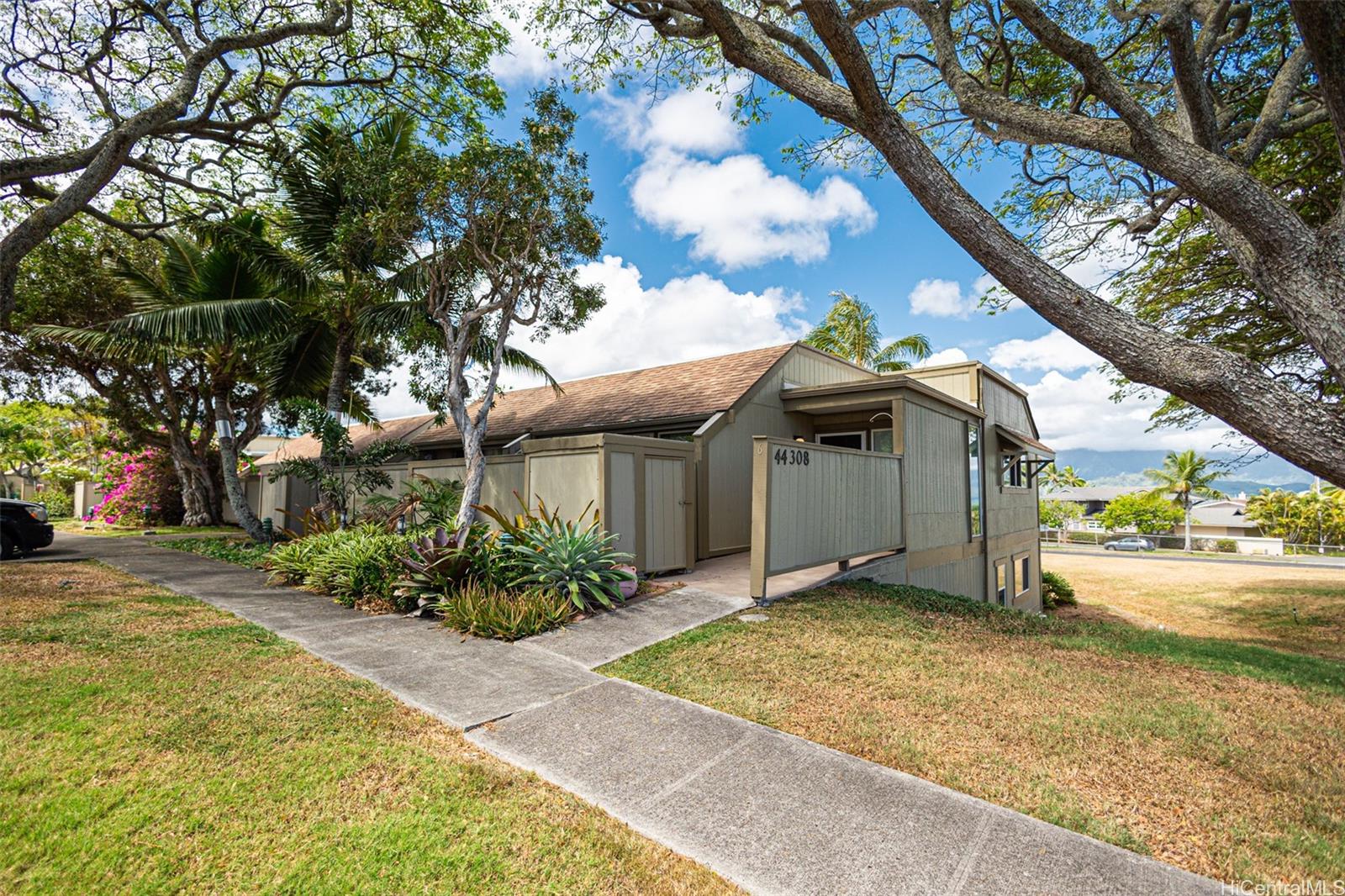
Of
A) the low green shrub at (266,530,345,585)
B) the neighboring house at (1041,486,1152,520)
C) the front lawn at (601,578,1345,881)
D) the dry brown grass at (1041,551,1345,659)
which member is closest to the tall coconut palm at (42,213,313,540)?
the low green shrub at (266,530,345,585)

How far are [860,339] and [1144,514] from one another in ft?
129

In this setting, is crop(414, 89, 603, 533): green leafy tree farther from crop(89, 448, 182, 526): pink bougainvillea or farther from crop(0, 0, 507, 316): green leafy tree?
crop(89, 448, 182, 526): pink bougainvillea

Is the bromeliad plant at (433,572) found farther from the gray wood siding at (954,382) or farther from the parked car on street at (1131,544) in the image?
the parked car on street at (1131,544)

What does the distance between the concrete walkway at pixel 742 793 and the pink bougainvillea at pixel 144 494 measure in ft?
74.9

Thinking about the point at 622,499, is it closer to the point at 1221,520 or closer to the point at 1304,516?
the point at 1304,516

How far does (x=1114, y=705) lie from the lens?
427 cm

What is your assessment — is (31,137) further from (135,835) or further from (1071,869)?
(1071,869)

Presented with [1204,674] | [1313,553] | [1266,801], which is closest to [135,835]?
[1266,801]

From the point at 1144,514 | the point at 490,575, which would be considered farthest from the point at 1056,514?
the point at 490,575

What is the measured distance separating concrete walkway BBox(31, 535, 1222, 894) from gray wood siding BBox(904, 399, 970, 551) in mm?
6707

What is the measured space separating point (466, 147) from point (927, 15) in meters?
6.89

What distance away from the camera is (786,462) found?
700cm

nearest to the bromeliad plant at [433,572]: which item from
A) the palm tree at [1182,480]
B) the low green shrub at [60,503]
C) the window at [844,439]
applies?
the window at [844,439]

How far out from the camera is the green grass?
1141 centimetres
